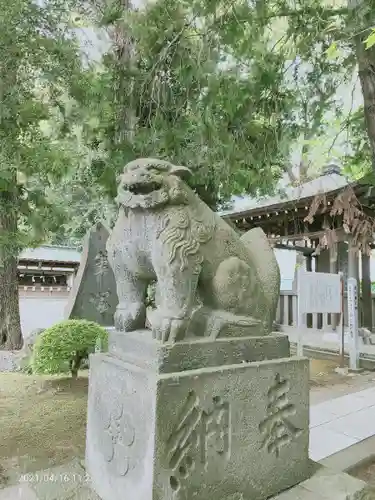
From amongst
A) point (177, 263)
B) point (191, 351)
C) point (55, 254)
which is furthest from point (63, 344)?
point (55, 254)

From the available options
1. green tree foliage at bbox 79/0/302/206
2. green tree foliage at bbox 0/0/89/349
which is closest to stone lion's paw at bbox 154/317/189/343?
green tree foliage at bbox 79/0/302/206

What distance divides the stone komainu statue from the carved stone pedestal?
0.36ft

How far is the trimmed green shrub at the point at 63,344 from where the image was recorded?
14.7ft

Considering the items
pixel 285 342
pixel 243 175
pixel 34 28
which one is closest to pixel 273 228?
pixel 243 175

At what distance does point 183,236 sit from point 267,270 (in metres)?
0.66

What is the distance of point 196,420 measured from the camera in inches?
65.8

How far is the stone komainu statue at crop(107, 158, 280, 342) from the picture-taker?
67.8 inches

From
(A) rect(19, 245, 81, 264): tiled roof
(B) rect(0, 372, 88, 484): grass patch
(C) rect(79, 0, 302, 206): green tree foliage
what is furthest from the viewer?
(A) rect(19, 245, 81, 264): tiled roof

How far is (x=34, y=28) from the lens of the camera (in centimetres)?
396

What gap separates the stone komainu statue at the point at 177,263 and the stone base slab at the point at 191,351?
0.16 ft

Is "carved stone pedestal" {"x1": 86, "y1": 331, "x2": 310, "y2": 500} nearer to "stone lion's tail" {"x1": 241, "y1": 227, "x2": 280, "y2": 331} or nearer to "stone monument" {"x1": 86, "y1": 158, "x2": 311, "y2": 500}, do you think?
"stone monument" {"x1": 86, "y1": 158, "x2": 311, "y2": 500}

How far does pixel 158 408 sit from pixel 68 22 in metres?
4.53

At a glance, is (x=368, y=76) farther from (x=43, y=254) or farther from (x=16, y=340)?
(x=43, y=254)

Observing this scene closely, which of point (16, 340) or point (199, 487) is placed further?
point (16, 340)
